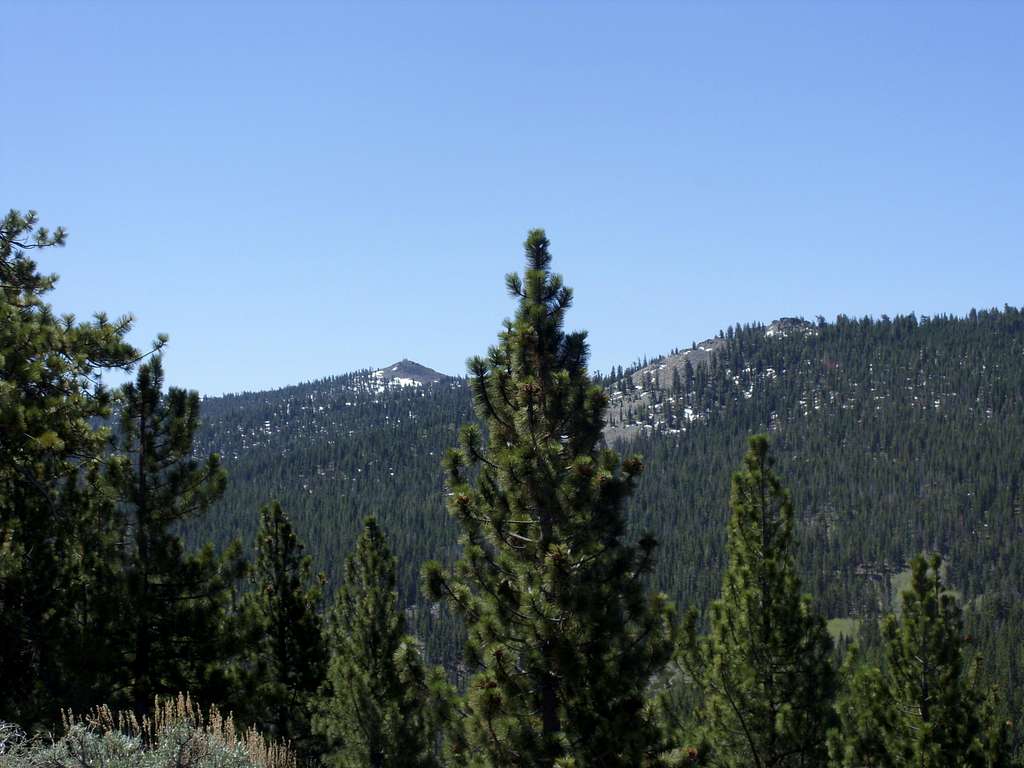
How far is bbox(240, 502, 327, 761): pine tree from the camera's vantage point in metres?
29.7

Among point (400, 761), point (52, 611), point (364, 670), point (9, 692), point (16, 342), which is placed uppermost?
point (16, 342)

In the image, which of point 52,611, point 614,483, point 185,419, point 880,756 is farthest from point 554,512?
point 880,756

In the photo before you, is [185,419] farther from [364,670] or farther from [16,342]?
[364,670]

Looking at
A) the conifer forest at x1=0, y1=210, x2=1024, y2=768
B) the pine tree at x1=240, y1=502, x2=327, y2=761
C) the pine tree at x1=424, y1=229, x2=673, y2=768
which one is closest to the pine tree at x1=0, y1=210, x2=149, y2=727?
the conifer forest at x1=0, y1=210, x2=1024, y2=768

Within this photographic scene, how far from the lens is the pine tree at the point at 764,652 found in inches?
777

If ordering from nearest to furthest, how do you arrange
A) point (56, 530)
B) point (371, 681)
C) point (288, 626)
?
point (56, 530) → point (371, 681) → point (288, 626)

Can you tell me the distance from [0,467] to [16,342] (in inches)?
84.9

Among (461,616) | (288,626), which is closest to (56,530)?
(461,616)

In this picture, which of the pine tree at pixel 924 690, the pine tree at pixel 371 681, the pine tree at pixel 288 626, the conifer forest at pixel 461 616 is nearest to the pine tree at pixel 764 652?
the conifer forest at pixel 461 616

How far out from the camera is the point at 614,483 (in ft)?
40.8

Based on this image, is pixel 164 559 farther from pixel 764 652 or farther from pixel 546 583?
pixel 764 652

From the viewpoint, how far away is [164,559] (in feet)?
62.6

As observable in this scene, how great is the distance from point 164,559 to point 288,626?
39.2ft

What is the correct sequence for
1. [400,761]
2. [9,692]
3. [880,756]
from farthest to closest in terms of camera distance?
[400,761], [880,756], [9,692]
